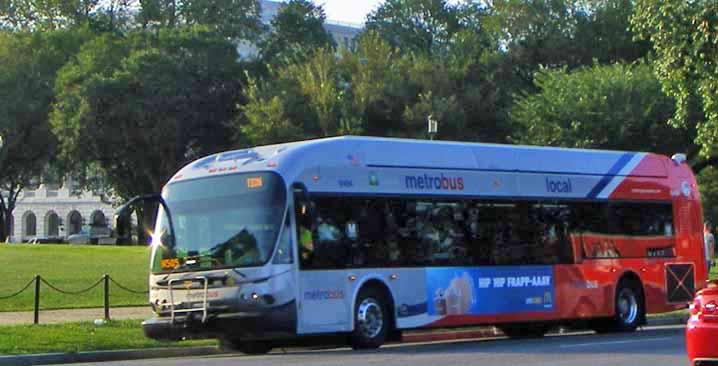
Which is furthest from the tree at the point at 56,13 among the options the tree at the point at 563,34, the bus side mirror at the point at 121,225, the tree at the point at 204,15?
the bus side mirror at the point at 121,225

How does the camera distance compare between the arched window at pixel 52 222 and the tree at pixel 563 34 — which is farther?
the arched window at pixel 52 222

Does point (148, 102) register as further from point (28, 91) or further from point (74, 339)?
point (74, 339)

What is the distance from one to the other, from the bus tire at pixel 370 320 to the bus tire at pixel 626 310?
6.26 m

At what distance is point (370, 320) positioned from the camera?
21.7 meters

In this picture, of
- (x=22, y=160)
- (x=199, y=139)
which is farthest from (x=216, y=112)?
(x=22, y=160)

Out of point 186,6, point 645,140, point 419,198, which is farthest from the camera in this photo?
point 186,6

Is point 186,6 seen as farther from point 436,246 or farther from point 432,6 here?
point 436,246

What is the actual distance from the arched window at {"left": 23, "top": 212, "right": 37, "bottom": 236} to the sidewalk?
92.1 meters

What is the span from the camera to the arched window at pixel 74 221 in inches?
4614

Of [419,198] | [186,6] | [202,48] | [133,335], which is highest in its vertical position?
[186,6]

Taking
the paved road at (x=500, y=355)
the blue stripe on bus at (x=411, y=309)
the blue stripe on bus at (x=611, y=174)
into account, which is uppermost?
the blue stripe on bus at (x=611, y=174)

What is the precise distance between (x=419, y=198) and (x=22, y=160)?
58209 mm

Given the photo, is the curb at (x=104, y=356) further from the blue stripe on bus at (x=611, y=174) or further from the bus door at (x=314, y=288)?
the blue stripe on bus at (x=611, y=174)

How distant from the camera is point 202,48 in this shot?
69.3m
